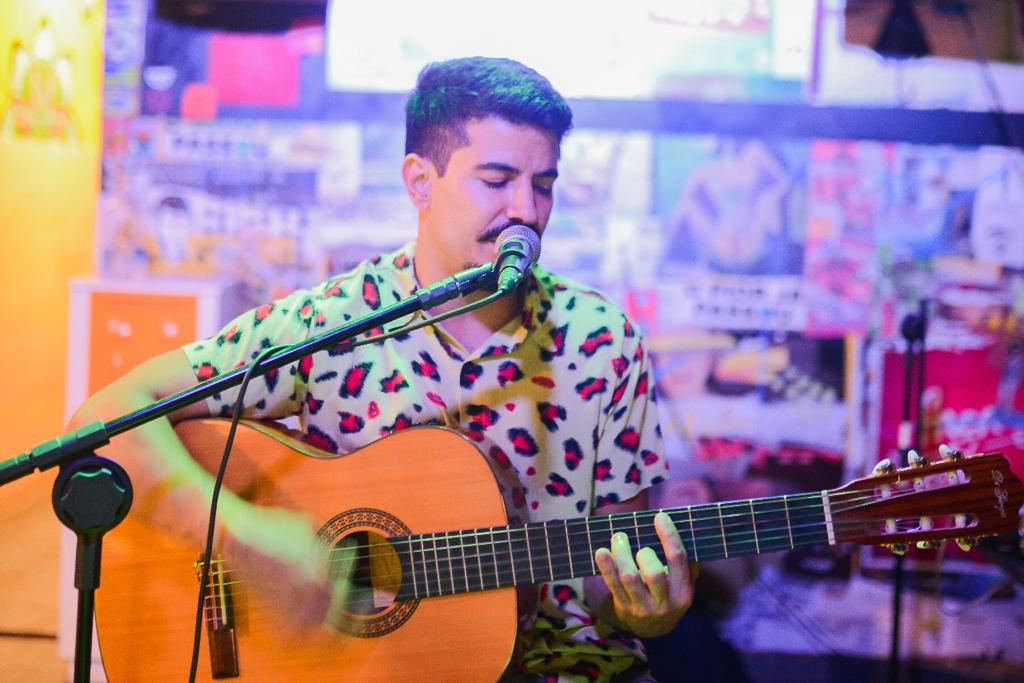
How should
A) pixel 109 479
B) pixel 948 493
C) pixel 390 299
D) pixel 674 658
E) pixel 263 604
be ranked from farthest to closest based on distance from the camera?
pixel 674 658, pixel 390 299, pixel 263 604, pixel 948 493, pixel 109 479

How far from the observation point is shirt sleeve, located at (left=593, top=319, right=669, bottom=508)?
5.67 ft

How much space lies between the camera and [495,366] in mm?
1723

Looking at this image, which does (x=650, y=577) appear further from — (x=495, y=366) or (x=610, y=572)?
(x=495, y=366)

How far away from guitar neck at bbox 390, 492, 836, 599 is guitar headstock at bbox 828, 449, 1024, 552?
0.55 feet

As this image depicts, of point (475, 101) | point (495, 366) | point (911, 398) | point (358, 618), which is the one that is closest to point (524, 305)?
point (495, 366)

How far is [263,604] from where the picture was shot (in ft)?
5.05

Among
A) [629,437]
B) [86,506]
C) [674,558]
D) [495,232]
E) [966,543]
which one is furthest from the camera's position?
[629,437]

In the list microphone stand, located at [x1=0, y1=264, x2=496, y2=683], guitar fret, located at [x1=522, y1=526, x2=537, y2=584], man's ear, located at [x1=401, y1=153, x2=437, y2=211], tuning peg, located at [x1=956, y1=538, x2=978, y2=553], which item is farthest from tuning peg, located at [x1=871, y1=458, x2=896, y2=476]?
man's ear, located at [x1=401, y1=153, x2=437, y2=211]

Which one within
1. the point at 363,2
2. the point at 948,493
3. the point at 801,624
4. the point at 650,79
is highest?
the point at 363,2

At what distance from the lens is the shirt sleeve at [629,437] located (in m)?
1.73

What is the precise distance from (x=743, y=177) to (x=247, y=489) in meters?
1.62

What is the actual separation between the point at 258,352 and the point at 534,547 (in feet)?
1.96

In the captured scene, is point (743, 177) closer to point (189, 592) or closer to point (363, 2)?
point (363, 2)

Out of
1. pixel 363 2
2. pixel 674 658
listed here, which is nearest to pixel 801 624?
pixel 674 658
